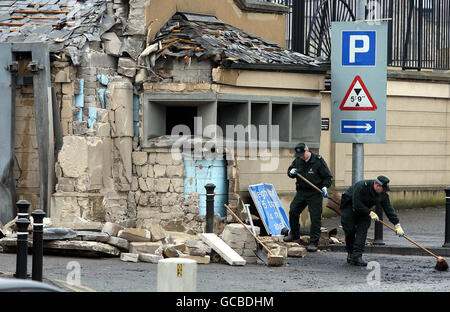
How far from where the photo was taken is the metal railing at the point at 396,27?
66.8ft

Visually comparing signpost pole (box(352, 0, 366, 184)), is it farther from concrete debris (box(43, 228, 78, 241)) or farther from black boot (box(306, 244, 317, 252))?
concrete debris (box(43, 228, 78, 241))

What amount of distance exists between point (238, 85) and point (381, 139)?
256 centimetres

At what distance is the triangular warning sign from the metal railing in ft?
15.7

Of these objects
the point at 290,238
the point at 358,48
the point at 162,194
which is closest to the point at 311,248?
the point at 290,238

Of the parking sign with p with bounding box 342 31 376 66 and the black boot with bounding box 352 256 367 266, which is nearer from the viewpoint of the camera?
the black boot with bounding box 352 256 367 266

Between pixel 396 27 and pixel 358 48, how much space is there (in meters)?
5.95

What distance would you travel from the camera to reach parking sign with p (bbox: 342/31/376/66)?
15.5m

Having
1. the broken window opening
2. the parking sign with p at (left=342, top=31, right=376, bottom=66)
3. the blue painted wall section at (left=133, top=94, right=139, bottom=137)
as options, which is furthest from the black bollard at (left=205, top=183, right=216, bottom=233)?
the parking sign with p at (left=342, top=31, right=376, bottom=66)

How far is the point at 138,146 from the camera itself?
51.3 ft

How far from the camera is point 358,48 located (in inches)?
613

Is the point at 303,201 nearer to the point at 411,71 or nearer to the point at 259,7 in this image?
the point at 259,7

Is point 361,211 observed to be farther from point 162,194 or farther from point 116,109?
point 116,109

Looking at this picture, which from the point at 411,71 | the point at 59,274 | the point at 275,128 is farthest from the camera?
the point at 411,71
